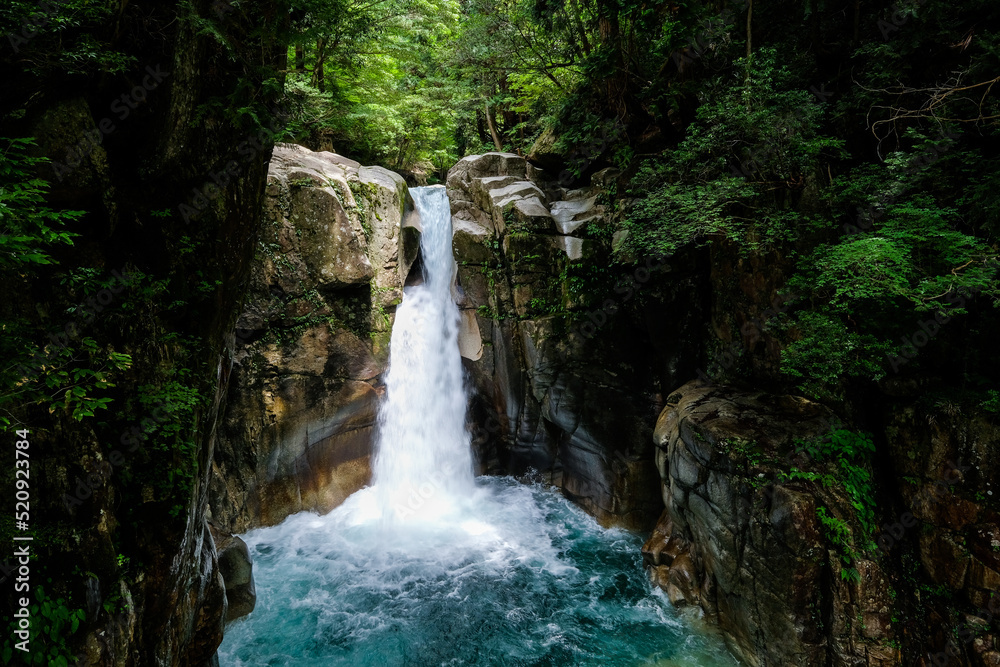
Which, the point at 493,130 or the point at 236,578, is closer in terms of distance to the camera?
the point at 236,578

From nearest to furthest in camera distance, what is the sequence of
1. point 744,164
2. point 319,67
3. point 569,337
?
1. point 744,164
2. point 569,337
3. point 319,67

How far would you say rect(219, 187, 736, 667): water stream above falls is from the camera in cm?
685

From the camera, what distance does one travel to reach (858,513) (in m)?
5.86

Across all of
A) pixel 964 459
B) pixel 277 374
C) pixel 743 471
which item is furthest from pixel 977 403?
pixel 277 374

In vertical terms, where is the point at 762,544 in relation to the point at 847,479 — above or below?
below

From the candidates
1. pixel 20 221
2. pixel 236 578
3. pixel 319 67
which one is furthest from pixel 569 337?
pixel 20 221

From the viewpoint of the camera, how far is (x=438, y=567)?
862 centimetres

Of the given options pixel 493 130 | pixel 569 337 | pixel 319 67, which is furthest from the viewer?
pixel 493 130

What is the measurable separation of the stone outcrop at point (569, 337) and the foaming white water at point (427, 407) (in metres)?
0.71

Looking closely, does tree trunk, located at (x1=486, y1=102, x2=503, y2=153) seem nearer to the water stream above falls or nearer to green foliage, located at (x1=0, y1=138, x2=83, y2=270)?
the water stream above falls

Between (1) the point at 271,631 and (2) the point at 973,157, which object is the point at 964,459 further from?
(1) the point at 271,631

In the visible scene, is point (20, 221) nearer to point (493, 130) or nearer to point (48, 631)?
point (48, 631)

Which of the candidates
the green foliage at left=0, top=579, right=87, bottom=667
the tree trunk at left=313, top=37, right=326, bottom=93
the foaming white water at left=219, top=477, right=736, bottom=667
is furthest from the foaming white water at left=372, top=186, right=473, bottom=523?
the green foliage at left=0, top=579, right=87, bottom=667

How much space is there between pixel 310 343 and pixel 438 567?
5.12m
